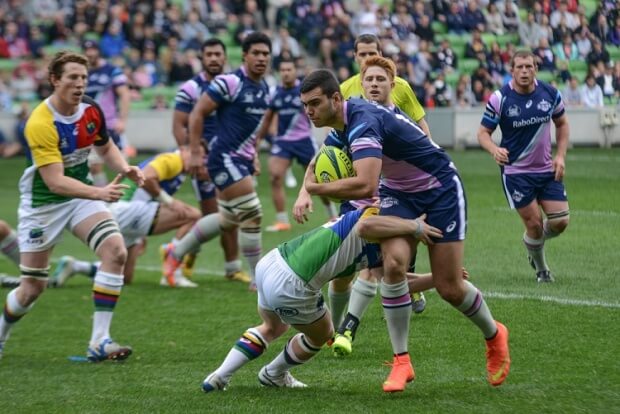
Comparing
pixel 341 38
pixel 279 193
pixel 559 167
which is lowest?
pixel 279 193

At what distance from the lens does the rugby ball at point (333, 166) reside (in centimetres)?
680

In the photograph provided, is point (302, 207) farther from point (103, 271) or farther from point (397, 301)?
point (103, 271)

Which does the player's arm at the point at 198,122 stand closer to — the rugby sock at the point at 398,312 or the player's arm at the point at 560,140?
the player's arm at the point at 560,140

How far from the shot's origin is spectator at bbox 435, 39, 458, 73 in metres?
14.0

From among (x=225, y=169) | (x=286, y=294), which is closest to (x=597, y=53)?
(x=225, y=169)

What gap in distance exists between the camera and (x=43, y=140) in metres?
8.19

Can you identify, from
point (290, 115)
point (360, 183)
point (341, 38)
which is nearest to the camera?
point (360, 183)

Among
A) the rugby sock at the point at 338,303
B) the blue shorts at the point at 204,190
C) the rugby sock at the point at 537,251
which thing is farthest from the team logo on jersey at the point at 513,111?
the blue shorts at the point at 204,190

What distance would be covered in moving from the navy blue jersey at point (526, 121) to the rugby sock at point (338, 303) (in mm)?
3162

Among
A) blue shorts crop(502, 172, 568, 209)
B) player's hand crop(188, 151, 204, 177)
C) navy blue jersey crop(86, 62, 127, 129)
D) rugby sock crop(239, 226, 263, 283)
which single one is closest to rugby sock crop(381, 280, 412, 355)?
blue shorts crop(502, 172, 568, 209)

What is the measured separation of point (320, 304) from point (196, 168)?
5033mm

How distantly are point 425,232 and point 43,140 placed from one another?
10.1 feet

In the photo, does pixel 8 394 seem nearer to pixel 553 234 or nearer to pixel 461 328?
pixel 461 328

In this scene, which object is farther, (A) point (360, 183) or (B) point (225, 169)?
(B) point (225, 169)
